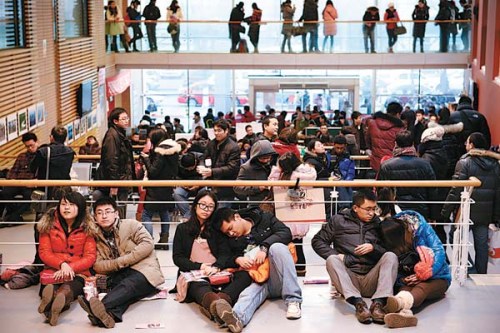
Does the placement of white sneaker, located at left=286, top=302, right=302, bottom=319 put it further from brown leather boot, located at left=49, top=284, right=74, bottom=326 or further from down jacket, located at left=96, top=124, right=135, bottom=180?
down jacket, located at left=96, top=124, right=135, bottom=180

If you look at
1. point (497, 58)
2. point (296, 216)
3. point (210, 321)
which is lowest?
point (210, 321)

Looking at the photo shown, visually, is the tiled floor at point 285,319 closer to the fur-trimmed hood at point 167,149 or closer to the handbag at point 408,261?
the handbag at point 408,261

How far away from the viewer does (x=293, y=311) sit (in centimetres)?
788

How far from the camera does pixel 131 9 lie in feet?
83.0

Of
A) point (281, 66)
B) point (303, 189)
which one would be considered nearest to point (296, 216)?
point (303, 189)

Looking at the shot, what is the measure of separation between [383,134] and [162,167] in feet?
11.6

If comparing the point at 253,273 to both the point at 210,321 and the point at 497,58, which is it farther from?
the point at 497,58

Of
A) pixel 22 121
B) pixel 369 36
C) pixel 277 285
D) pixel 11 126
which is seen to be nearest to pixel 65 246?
pixel 277 285

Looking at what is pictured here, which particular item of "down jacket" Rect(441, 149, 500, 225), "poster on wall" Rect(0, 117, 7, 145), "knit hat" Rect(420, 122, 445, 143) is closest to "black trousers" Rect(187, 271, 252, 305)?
"down jacket" Rect(441, 149, 500, 225)

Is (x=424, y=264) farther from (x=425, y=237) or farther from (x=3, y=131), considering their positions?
(x=3, y=131)

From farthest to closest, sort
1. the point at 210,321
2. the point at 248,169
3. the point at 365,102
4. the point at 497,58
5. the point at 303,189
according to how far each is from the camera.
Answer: the point at 365,102 → the point at 497,58 → the point at 248,169 → the point at 303,189 → the point at 210,321

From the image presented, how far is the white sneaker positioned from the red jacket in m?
1.82

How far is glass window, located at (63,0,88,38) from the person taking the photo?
67.5ft

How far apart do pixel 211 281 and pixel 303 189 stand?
1367 millimetres
